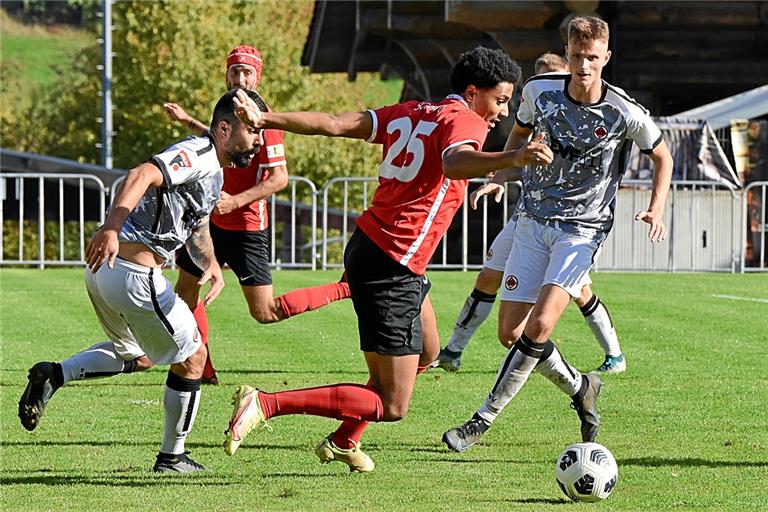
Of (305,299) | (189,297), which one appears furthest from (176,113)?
(305,299)

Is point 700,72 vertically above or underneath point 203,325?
above

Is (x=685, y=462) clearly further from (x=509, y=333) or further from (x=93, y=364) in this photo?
(x=93, y=364)

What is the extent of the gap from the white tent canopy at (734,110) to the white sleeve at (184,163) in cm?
1787

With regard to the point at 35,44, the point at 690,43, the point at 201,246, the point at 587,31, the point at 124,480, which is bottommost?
the point at 124,480

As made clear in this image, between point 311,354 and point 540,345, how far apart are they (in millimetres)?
4261

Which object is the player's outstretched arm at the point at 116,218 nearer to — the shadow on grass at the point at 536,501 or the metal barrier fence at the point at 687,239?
the shadow on grass at the point at 536,501

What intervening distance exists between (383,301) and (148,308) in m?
1.05

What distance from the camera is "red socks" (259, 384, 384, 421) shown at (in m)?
6.29

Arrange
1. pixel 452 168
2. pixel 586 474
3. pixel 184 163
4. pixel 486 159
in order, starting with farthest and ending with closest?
pixel 184 163 → pixel 586 474 → pixel 452 168 → pixel 486 159

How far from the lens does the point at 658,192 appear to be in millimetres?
7258

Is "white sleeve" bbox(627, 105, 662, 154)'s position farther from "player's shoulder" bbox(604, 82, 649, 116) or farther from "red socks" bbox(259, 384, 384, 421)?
"red socks" bbox(259, 384, 384, 421)

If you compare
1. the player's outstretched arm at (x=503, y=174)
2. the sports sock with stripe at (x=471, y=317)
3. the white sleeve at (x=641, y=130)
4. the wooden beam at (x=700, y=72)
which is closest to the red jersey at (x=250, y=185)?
the sports sock with stripe at (x=471, y=317)

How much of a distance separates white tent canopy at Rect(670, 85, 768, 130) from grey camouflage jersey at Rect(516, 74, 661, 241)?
640 inches

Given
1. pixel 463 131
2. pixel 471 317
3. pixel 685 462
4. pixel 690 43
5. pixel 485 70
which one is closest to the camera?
pixel 463 131
